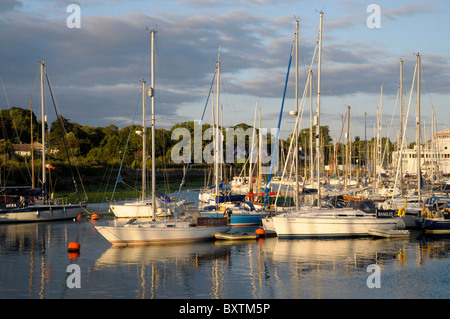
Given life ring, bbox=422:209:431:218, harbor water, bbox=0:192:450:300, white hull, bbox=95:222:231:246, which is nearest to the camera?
harbor water, bbox=0:192:450:300

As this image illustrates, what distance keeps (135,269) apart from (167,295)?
5.52 m

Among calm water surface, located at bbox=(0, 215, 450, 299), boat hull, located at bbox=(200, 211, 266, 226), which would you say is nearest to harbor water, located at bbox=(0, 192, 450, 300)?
calm water surface, located at bbox=(0, 215, 450, 299)

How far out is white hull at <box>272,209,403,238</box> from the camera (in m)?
37.3

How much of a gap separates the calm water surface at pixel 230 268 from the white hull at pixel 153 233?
0.64m

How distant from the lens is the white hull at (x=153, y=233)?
3406 centimetres

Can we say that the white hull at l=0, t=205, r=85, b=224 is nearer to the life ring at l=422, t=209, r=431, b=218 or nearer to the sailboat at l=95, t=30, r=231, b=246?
the sailboat at l=95, t=30, r=231, b=246

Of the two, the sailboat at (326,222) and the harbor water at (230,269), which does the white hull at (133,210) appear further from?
the sailboat at (326,222)

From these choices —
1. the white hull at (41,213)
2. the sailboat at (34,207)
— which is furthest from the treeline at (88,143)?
the white hull at (41,213)

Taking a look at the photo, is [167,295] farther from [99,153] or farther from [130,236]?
[99,153]

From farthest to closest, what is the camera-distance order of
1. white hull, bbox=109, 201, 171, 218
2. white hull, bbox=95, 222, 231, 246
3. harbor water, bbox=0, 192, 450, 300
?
1. white hull, bbox=109, 201, 171, 218
2. white hull, bbox=95, 222, 231, 246
3. harbor water, bbox=0, 192, 450, 300

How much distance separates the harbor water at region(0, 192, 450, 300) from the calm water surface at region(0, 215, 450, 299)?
0.05 meters
